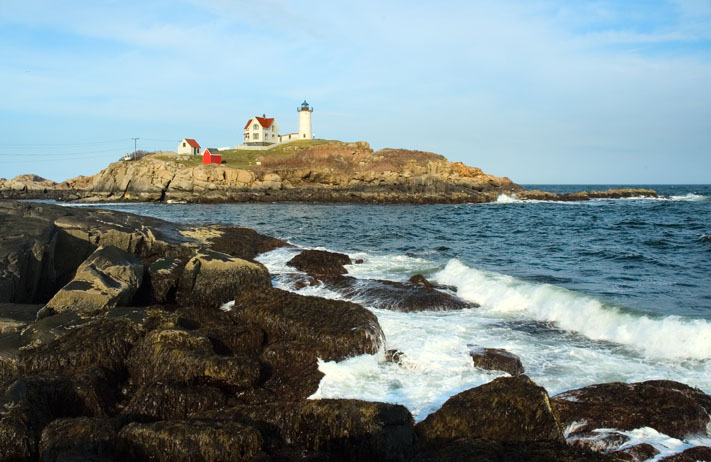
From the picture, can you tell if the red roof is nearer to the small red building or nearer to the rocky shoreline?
the small red building

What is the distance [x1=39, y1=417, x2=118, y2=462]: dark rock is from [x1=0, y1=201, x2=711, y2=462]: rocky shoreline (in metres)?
0.01

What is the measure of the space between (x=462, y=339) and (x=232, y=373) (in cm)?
518

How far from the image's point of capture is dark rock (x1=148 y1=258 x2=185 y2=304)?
13773mm

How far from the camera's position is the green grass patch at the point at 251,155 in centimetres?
9044

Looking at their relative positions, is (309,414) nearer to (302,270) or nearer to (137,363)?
(137,363)

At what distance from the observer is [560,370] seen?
9.67m

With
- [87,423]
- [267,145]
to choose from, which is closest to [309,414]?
[87,423]

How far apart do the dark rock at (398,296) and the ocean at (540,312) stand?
19.4 inches

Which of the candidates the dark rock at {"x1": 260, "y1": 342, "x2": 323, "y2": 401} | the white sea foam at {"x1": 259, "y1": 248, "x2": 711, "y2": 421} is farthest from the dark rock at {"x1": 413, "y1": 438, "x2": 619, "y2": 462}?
the dark rock at {"x1": 260, "y1": 342, "x2": 323, "y2": 401}

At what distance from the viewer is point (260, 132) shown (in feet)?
354

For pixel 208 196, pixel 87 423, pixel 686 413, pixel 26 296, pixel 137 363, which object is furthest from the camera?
pixel 208 196

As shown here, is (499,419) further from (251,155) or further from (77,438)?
(251,155)

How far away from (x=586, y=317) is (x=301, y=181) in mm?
70583

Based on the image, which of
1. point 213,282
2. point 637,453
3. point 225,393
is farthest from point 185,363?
point 637,453
